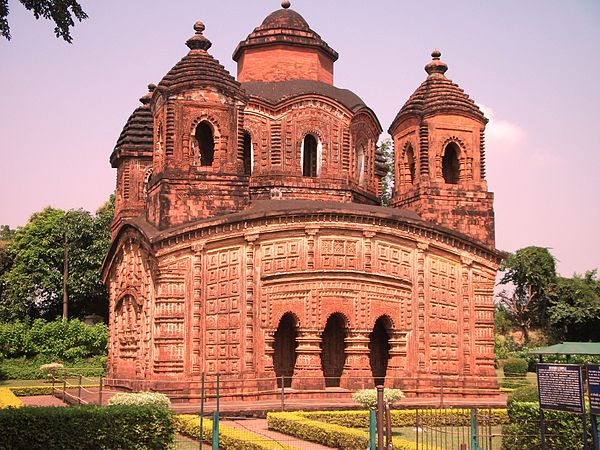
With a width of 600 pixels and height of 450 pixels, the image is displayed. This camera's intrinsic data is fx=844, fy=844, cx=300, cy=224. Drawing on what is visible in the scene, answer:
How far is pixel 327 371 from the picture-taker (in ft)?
68.3

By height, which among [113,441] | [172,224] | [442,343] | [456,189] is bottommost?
[113,441]

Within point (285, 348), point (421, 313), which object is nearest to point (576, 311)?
point (421, 313)

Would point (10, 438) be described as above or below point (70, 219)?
below

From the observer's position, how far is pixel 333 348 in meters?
21.0

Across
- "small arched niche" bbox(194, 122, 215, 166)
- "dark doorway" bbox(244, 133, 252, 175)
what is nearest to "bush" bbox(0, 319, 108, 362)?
"dark doorway" bbox(244, 133, 252, 175)

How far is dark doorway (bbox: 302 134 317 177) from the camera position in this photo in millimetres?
23719

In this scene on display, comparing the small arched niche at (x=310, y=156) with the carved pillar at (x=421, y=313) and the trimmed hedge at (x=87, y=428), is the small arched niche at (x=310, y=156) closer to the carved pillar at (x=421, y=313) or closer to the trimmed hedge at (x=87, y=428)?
the carved pillar at (x=421, y=313)

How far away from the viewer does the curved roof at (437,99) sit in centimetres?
2347

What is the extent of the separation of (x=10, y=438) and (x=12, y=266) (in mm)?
31547

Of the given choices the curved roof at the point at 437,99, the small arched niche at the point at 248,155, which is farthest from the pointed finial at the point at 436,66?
the small arched niche at the point at 248,155

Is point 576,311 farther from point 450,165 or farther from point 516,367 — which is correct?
point 450,165

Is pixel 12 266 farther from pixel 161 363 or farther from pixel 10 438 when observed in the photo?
pixel 10 438

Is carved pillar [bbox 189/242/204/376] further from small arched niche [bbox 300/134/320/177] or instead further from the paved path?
small arched niche [bbox 300/134/320/177]

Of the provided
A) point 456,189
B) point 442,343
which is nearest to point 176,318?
point 442,343
